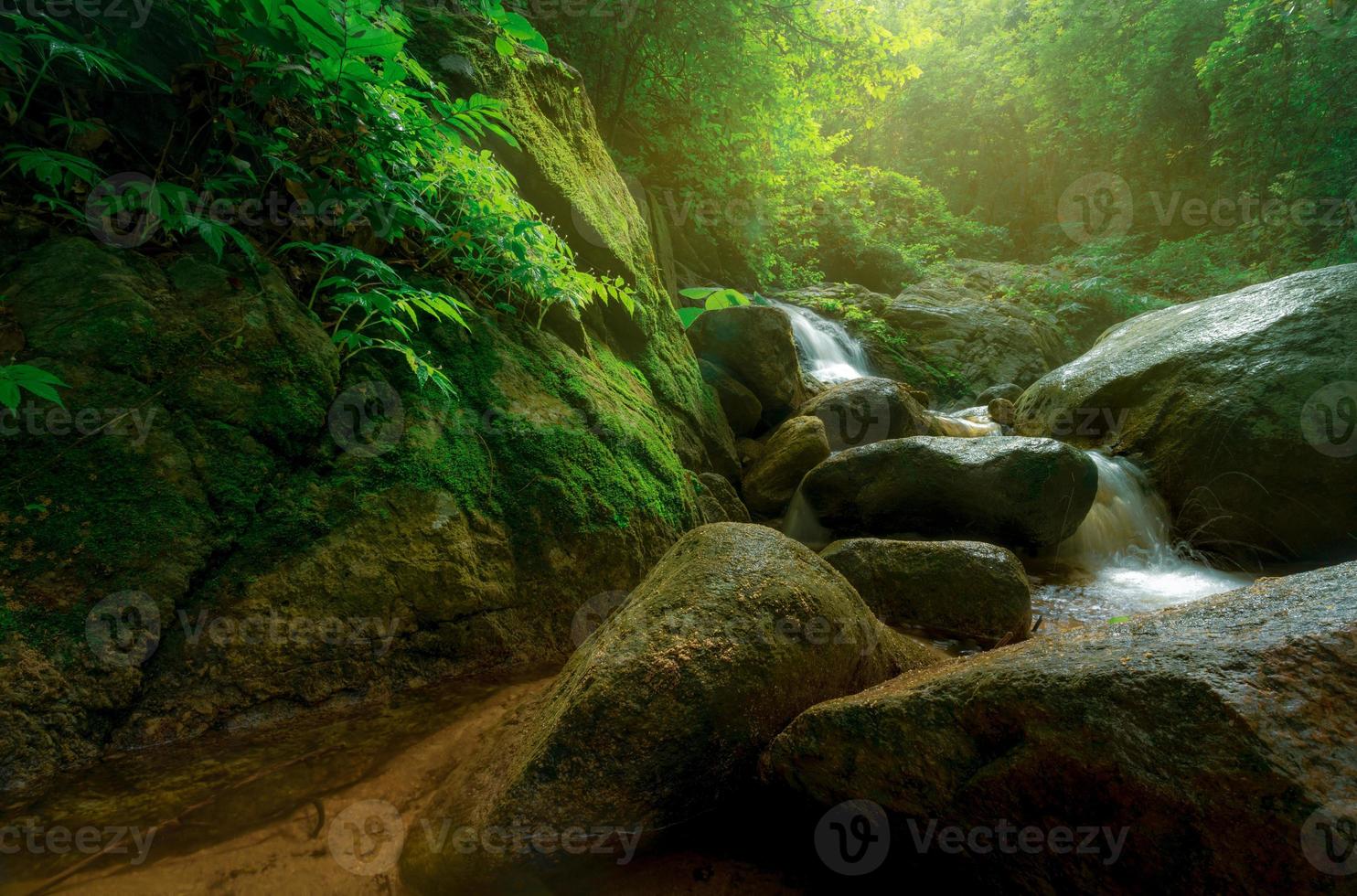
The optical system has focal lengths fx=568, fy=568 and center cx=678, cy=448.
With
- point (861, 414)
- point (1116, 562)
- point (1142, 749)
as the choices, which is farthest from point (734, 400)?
point (1142, 749)

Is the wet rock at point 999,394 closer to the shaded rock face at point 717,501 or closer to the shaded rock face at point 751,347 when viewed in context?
the shaded rock face at point 751,347

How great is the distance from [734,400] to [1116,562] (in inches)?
151

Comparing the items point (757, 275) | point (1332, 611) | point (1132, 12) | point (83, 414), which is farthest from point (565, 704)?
point (1132, 12)

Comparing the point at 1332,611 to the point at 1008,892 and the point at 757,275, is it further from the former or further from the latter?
the point at 757,275

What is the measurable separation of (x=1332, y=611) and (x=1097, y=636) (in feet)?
1.55

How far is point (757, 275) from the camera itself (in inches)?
453

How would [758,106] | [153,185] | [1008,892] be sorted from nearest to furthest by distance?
[1008,892], [153,185], [758,106]

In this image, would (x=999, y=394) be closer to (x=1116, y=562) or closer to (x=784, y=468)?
(x=1116, y=562)

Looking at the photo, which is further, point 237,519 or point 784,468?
point 784,468

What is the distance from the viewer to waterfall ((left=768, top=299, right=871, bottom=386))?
33.8 ft

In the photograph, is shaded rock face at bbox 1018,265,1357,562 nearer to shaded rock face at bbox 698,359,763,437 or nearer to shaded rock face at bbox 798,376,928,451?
shaded rock face at bbox 798,376,928,451

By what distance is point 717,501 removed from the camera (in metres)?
4.30

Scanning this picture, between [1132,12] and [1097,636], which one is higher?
[1132,12]

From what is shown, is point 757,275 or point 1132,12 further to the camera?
point 1132,12
